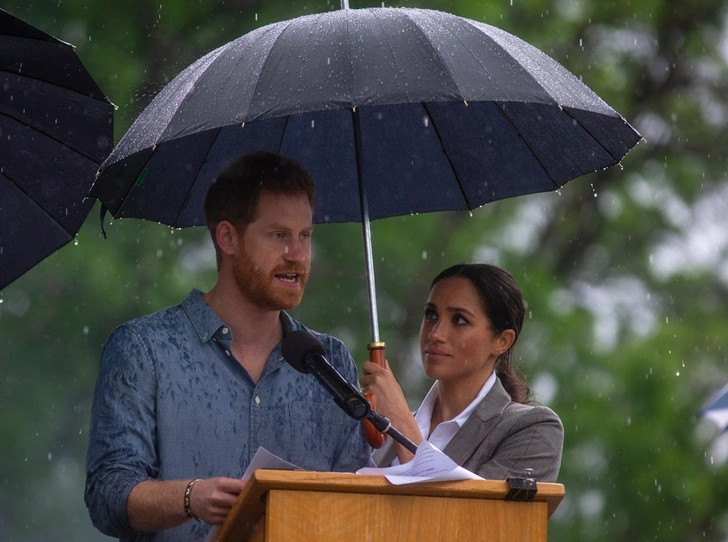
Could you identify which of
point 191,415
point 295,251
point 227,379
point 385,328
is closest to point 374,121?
point 295,251

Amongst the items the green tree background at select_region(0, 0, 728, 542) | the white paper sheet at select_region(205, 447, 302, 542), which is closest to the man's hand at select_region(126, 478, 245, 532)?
the white paper sheet at select_region(205, 447, 302, 542)

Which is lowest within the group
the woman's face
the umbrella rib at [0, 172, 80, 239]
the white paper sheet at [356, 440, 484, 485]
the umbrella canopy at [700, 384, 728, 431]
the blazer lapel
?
the white paper sheet at [356, 440, 484, 485]

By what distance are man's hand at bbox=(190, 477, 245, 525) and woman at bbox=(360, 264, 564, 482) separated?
1298 mm

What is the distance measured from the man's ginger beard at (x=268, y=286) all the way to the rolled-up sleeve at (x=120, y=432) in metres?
0.34

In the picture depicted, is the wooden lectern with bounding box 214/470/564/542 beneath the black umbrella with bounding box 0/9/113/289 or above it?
beneath

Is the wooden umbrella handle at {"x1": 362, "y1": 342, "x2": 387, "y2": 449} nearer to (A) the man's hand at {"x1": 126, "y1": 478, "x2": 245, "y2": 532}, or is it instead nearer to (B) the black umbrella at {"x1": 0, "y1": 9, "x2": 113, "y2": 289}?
(A) the man's hand at {"x1": 126, "y1": 478, "x2": 245, "y2": 532}

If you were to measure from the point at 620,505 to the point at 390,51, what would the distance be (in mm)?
7037

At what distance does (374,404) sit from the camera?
3820 mm

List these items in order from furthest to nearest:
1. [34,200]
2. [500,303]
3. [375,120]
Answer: [500,303], [375,120], [34,200]

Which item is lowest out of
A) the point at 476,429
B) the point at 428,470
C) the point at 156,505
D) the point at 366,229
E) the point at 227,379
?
the point at 156,505

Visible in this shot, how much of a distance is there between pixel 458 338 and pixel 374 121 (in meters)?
0.76

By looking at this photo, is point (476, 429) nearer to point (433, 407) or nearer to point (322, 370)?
point (433, 407)

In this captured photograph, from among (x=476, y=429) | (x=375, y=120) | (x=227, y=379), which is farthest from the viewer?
(x=375, y=120)

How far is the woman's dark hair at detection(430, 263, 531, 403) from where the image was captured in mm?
4699
